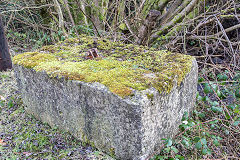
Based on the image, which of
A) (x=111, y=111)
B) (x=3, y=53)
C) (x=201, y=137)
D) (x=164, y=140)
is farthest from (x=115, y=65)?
(x=3, y=53)

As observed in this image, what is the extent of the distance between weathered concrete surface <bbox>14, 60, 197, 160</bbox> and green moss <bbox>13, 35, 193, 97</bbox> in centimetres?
8

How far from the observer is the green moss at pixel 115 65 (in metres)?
1.74

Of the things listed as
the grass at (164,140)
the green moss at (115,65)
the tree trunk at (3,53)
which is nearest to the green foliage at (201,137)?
the grass at (164,140)

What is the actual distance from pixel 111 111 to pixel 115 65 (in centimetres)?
65

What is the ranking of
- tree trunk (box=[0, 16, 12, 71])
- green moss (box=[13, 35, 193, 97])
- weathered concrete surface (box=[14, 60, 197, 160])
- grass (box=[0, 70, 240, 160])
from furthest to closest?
1. tree trunk (box=[0, 16, 12, 71])
2. grass (box=[0, 70, 240, 160])
3. green moss (box=[13, 35, 193, 97])
4. weathered concrete surface (box=[14, 60, 197, 160])

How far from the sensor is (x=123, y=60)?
2.38m

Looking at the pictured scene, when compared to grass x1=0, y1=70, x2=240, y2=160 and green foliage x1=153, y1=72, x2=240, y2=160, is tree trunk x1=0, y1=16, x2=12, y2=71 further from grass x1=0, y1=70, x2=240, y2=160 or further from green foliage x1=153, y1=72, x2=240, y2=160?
green foliage x1=153, y1=72, x2=240, y2=160

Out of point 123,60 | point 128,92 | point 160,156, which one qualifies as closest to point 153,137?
point 160,156

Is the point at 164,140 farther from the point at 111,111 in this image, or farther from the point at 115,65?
the point at 115,65

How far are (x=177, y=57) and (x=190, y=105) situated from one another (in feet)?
2.12

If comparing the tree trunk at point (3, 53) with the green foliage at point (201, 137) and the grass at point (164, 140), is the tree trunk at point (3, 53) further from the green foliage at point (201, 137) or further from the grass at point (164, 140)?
the green foliage at point (201, 137)

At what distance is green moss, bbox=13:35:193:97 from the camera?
1736 millimetres

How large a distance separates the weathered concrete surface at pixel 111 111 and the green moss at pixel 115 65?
8 centimetres

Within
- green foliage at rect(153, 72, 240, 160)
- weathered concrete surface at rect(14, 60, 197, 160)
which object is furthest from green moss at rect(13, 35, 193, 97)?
green foliage at rect(153, 72, 240, 160)
